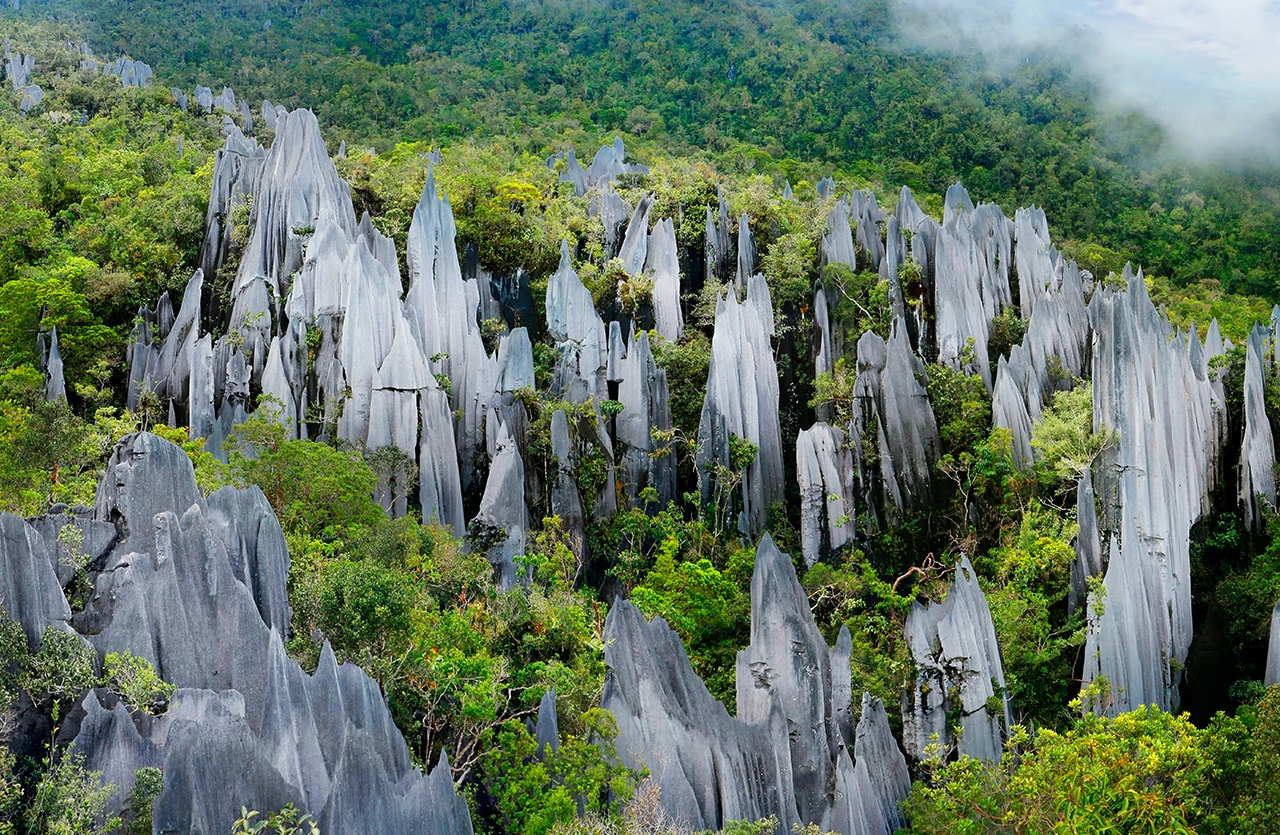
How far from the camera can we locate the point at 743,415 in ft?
93.1

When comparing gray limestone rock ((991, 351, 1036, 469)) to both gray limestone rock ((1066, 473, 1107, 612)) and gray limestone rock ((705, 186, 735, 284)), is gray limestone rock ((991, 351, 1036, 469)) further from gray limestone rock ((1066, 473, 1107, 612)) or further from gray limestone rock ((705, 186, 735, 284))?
gray limestone rock ((705, 186, 735, 284))

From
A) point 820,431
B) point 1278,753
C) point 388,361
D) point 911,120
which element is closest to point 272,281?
point 388,361

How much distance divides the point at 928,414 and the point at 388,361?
13339 millimetres

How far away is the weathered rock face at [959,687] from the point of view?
20.2 m

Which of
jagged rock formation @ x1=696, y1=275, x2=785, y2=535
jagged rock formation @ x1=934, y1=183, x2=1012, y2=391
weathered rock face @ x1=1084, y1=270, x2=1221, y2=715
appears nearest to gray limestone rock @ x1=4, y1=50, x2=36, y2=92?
jagged rock formation @ x1=696, y1=275, x2=785, y2=535

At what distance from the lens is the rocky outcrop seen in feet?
43.2

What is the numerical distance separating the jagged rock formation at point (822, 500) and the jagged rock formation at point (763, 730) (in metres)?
8.07

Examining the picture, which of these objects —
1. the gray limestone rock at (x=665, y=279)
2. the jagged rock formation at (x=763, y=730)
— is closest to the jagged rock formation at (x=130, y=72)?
the gray limestone rock at (x=665, y=279)

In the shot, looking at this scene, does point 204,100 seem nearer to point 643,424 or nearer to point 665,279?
point 665,279

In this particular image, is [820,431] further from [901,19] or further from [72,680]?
[901,19]

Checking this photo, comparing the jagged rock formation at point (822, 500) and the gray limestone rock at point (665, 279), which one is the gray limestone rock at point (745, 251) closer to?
the gray limestone rock at point (665, 279)

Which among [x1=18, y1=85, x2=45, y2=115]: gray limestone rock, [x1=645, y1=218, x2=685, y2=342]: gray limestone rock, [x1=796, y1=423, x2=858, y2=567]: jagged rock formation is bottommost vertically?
[x1=796, y1=423, x2=858, y2=567]: jagged rock formation

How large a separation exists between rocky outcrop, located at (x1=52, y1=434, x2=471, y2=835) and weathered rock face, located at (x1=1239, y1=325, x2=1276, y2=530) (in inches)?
828

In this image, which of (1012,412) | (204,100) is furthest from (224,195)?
(1012,412)
